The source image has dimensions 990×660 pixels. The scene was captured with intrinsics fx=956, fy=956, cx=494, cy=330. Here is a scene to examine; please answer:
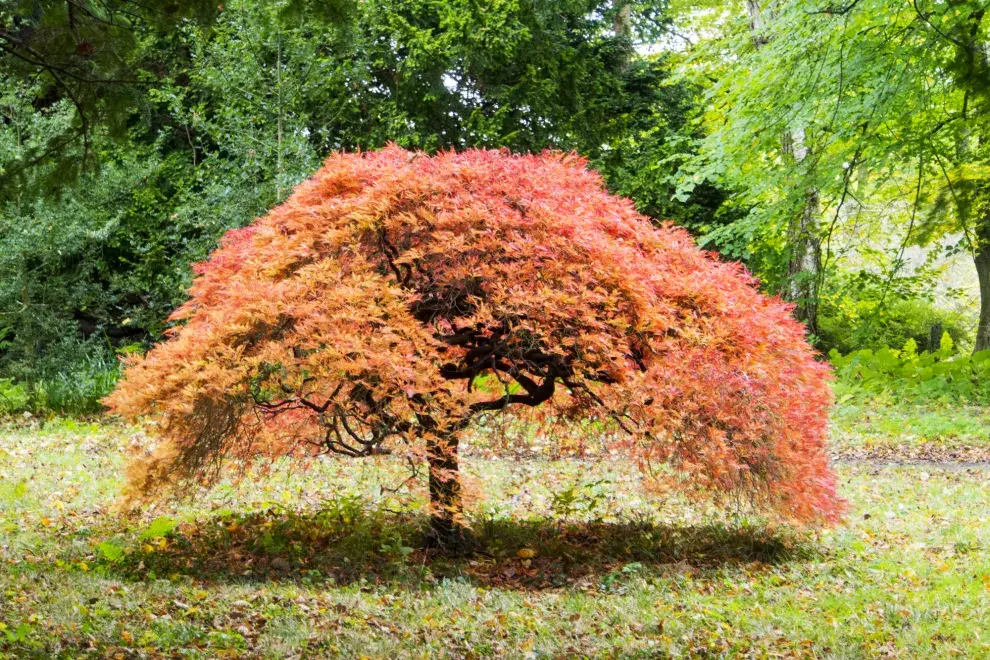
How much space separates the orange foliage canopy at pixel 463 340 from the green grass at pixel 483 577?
59cm

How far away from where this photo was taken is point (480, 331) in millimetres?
5637

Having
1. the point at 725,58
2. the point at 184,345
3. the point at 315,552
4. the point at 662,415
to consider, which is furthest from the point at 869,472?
the point at 725,58

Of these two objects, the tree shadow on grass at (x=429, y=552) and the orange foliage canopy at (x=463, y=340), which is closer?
the orange foliage canopy at (x=463, y=340)

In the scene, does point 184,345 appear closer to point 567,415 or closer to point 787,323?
point 567,415

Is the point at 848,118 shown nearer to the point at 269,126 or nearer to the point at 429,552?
the point at 429,552

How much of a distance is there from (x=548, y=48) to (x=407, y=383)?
10.7 meters

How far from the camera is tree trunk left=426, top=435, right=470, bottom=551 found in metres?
5.54

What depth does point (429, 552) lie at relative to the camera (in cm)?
591

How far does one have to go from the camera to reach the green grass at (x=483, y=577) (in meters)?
4.24

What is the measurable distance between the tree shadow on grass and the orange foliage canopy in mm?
538

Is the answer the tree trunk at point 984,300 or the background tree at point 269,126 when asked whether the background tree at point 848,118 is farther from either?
the tree trunk at point 984,300

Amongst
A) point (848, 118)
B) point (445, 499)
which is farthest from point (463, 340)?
point (848, 118)

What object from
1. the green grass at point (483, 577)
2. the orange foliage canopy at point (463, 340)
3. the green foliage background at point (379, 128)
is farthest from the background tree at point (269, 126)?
the orange foliage canopy at point (463, 340)

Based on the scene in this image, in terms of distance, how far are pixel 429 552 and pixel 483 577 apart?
494mm
